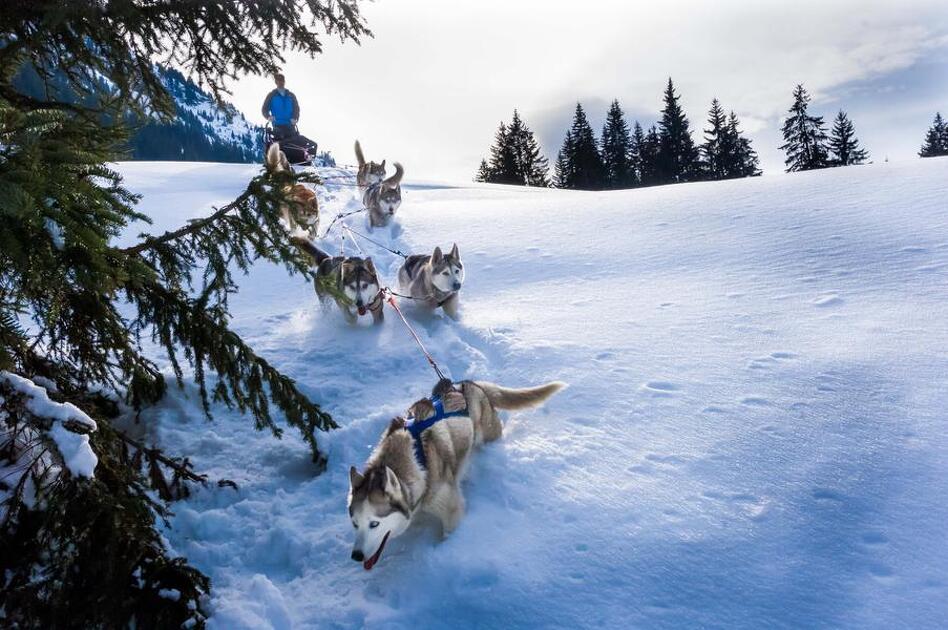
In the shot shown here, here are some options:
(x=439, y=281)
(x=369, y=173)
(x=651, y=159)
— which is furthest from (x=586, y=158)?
(x=439, y=281)

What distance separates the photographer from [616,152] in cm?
4309

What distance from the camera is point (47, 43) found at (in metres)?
3.07

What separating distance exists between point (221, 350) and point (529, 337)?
3.72 meters

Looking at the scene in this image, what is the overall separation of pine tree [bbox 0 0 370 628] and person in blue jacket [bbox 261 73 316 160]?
42.1 feet

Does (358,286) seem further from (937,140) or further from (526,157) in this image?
(937,140)

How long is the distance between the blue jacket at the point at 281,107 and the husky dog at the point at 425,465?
14.1 meters

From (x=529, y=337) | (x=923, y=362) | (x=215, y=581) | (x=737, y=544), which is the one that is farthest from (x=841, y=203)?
(x=215, y=581)

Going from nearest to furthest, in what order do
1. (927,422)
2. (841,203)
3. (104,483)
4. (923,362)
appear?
(104,483) < (927,422) < (923,362) < (841,203)

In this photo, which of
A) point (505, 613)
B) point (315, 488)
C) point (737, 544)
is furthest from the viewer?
point (315, 488)

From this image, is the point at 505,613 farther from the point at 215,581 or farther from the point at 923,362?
the point at 923,362

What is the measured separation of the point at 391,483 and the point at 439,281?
4278 mm

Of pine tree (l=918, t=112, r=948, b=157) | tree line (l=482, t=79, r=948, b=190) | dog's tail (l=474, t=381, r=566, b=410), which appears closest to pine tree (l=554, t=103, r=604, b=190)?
tree line (l=482, t=79, r=948, b=190)

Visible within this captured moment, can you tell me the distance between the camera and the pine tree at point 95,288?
2.13 metres

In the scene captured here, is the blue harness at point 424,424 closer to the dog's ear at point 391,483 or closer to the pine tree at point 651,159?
the dog's ear at point 391,483
